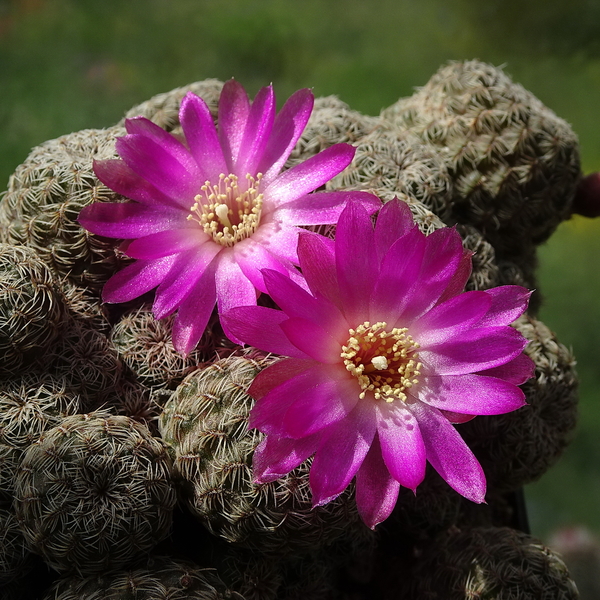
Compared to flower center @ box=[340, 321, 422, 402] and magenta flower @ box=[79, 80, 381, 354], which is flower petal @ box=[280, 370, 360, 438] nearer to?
flower center @ box=[340, 321, 422, 402]

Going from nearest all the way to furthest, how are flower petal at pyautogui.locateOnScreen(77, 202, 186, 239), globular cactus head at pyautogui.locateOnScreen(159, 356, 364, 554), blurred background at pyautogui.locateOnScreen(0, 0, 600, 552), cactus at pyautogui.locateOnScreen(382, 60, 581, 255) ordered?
Result: globular cactus head at pyautogui.locateOnScreen(159, 356, 364, 554) < flower petal at pyautogui.locateOnScreen(77, 202, 186, 239) < cactus at pyautogui.locateOnScreen(382, 60, 581, 255) < blurred background at pyautogui.locateOnScreen(0, 0, 600, 552)

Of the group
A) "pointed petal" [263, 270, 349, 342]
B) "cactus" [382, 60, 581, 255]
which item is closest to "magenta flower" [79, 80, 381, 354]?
"pointed petal" [263, 270, 349, 342]

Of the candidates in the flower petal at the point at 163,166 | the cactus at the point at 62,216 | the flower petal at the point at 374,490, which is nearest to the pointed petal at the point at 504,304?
the flower petal at the point at 374,490

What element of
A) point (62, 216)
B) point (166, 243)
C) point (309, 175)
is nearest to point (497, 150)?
point (309, 175)

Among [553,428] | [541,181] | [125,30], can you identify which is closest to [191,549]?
[553,428]

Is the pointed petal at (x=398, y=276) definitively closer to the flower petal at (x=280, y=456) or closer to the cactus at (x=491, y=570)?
the flower petal at (x=280, y=456)

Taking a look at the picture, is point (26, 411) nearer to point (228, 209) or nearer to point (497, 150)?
point (228, 209)
